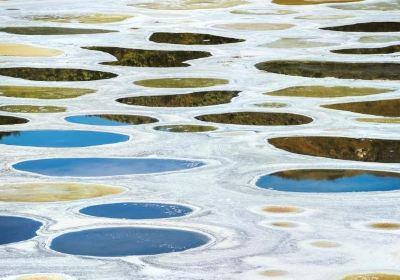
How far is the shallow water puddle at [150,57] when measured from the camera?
22922mm

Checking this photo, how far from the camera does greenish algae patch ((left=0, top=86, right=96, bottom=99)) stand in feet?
62.3

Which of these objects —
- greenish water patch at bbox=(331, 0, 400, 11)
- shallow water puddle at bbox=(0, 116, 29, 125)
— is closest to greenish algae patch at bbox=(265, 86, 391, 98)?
shallow water puddle at bbox=(0, 116, 29, 125)

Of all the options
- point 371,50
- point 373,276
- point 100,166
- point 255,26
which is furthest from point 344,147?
point 255,26

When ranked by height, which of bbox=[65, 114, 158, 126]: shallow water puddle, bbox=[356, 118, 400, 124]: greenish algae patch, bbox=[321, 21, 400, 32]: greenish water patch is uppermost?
bbox=[356, 118, 400, 124]: greenish algae patch

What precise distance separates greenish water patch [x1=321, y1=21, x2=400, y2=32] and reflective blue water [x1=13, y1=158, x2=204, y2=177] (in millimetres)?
15026

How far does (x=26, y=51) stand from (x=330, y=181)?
1262 cm

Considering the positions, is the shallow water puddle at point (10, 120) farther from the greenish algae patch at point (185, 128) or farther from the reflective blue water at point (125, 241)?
the reflective blue water at point (125, 241)

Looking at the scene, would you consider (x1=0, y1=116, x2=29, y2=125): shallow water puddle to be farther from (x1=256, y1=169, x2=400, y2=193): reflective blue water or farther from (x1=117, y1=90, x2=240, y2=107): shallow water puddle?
(x1=256, y1=169, x2=400, y2=193): reflective blue water

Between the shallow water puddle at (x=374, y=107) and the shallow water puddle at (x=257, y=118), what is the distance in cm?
98

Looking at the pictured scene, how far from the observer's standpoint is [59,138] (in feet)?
49.8

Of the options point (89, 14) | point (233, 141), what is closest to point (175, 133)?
point (233, 141)

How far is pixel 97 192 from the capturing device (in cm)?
1214

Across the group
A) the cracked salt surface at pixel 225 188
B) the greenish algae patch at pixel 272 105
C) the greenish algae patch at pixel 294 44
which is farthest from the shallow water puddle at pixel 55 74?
the greenish algae patch at pixel 294 44

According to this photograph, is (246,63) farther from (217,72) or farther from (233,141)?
(233,141)
